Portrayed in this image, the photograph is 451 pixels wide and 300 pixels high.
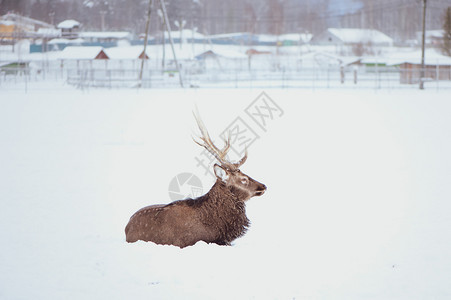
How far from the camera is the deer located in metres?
5.70

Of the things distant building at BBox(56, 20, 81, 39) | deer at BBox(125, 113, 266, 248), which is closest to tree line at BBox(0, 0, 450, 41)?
distant building at BBox(56, 20, 81, 39)

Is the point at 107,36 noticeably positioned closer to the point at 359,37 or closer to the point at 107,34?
the point at 107,34

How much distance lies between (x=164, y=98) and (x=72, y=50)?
70.4ft

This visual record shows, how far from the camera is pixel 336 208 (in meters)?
7.89

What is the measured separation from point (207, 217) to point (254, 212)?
6.79 feet

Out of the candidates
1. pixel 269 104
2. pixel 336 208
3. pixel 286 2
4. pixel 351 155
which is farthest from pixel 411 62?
pixel 286 2

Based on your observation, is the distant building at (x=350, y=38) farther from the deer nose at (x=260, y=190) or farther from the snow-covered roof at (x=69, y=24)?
the deer nose at (x=260, y=190)

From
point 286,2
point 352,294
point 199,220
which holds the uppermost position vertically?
point 286,2

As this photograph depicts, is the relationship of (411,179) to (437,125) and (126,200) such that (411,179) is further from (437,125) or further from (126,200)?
(437,125)

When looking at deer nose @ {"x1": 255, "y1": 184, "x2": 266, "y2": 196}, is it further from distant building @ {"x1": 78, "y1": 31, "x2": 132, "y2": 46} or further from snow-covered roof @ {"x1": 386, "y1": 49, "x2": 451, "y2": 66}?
distant building @ {"x1": 78, "y1": 31, "x2": 132, "y2": 46}

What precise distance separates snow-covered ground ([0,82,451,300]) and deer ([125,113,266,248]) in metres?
0.15

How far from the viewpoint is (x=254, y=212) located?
7.80 metres

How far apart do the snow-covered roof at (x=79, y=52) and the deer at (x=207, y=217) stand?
39796 millimetres

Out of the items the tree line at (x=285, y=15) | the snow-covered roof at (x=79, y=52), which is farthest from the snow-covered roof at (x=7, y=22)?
the tree line at (x=285, y=15)
